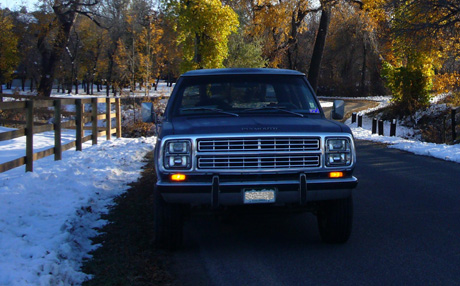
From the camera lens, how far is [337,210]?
19.0 ft

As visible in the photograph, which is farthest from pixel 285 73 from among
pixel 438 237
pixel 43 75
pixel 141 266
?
pixel 43 75

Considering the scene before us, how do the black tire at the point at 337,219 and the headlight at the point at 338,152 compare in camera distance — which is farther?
the black tire at the point at 337,219

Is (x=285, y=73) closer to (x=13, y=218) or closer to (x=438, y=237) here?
(x=438, y=237)

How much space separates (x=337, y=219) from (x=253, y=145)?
1.24m

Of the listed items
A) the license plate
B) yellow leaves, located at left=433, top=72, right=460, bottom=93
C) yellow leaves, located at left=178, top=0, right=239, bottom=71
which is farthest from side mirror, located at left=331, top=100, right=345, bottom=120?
→ yellow leaves, located at left=433, top=72, right=460, bottom=93

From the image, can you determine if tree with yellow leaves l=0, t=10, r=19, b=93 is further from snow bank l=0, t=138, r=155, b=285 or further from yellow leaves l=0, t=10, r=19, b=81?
snow bank l=0, t=138, r=155, b=285

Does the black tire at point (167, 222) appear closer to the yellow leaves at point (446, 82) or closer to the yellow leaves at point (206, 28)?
the yellow leaves at point (206, 28)

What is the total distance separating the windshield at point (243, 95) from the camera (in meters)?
6.73

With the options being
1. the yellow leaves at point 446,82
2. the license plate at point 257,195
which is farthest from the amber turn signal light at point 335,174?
the yellow leaves at point 446,82

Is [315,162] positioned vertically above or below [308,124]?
below

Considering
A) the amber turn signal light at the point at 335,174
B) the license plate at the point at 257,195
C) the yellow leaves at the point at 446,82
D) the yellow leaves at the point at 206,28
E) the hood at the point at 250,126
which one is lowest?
the license plate at the point at 257,195

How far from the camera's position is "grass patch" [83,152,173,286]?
4.91 meters

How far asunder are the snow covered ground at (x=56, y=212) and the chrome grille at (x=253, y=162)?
1.54 meters

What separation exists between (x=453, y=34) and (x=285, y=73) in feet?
59.6
